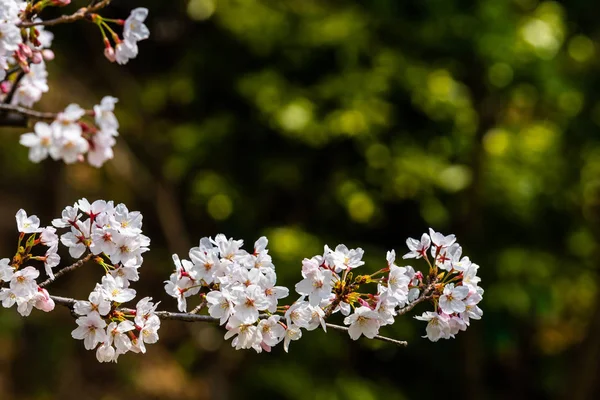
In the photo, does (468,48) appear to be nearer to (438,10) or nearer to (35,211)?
(438,10)

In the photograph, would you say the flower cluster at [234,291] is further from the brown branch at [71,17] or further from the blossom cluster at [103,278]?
the brown branch at [71,17]

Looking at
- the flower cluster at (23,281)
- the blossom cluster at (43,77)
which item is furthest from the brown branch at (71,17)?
the flower cluster at (23,281)

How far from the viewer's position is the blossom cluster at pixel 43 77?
5.44ft

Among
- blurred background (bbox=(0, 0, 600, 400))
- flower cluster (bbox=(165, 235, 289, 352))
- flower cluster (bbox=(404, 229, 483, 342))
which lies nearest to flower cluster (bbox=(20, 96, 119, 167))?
flower cluster (bbox=(165, 235, 289, 352))

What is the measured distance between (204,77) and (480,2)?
5.63 feet

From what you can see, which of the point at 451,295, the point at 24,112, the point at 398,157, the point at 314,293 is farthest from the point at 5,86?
the point at 398,157

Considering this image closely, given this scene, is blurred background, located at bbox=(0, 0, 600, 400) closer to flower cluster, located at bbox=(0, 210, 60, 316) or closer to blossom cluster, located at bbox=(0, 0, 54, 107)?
blossom cluster, located at bbox=(0, 0, 54, 107)

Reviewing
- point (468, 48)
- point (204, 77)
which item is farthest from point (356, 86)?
point (204, 77)

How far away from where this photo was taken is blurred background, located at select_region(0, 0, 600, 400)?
13.4ft

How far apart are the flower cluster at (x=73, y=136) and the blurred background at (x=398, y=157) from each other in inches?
80.8

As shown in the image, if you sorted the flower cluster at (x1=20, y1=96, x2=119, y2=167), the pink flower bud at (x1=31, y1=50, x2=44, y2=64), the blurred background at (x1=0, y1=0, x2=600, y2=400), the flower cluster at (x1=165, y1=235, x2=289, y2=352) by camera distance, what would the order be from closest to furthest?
the flower cluster at (x1=165, y1=235, x2=289, y2=352), the pink flower bud at (x1=31, y1=50, x2=44, y2=64), the flower cluster at (x1=20, y1=96, x2=119, y2=167), the blurred background at (x1=0, y1=0, x2=600, y2=400)

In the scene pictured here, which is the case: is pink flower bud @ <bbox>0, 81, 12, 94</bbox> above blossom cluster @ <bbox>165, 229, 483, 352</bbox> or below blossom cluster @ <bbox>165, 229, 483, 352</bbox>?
below

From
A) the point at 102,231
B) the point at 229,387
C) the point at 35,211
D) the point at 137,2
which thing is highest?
the point at 102,231

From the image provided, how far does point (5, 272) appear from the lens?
1.40 metres
